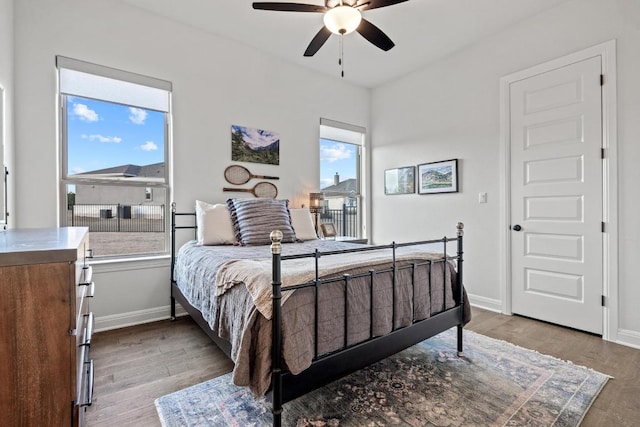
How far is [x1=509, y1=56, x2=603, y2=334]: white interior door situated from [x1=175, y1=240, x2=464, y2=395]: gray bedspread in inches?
54.4

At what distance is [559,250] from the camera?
9.51ft

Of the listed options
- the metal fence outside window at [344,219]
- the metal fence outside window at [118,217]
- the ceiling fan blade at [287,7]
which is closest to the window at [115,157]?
the metal fence outside window at [118,217]

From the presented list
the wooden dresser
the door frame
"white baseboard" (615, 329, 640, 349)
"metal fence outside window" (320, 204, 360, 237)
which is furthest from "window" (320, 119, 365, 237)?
the wooden dresser

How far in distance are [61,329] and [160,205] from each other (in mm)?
2502

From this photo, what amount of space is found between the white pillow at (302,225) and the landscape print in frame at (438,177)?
5.62 feet

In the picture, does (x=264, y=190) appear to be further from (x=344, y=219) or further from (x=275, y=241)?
(x=275, y=241)

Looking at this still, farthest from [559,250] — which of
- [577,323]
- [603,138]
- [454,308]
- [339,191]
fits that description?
[339,191]

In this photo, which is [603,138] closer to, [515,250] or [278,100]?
[515,250]

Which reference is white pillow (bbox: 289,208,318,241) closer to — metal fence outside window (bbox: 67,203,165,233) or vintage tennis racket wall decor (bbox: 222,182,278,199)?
vintage tennis racket wall decor (bbox: 222,182,278,199)

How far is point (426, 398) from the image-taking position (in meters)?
1.75

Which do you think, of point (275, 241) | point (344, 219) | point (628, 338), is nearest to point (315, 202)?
point (344, 219)

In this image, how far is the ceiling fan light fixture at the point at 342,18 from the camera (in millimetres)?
2041

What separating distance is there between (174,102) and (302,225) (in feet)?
6.06

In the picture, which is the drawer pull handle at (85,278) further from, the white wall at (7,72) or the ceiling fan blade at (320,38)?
the ceiling fan blade at (320,38)
